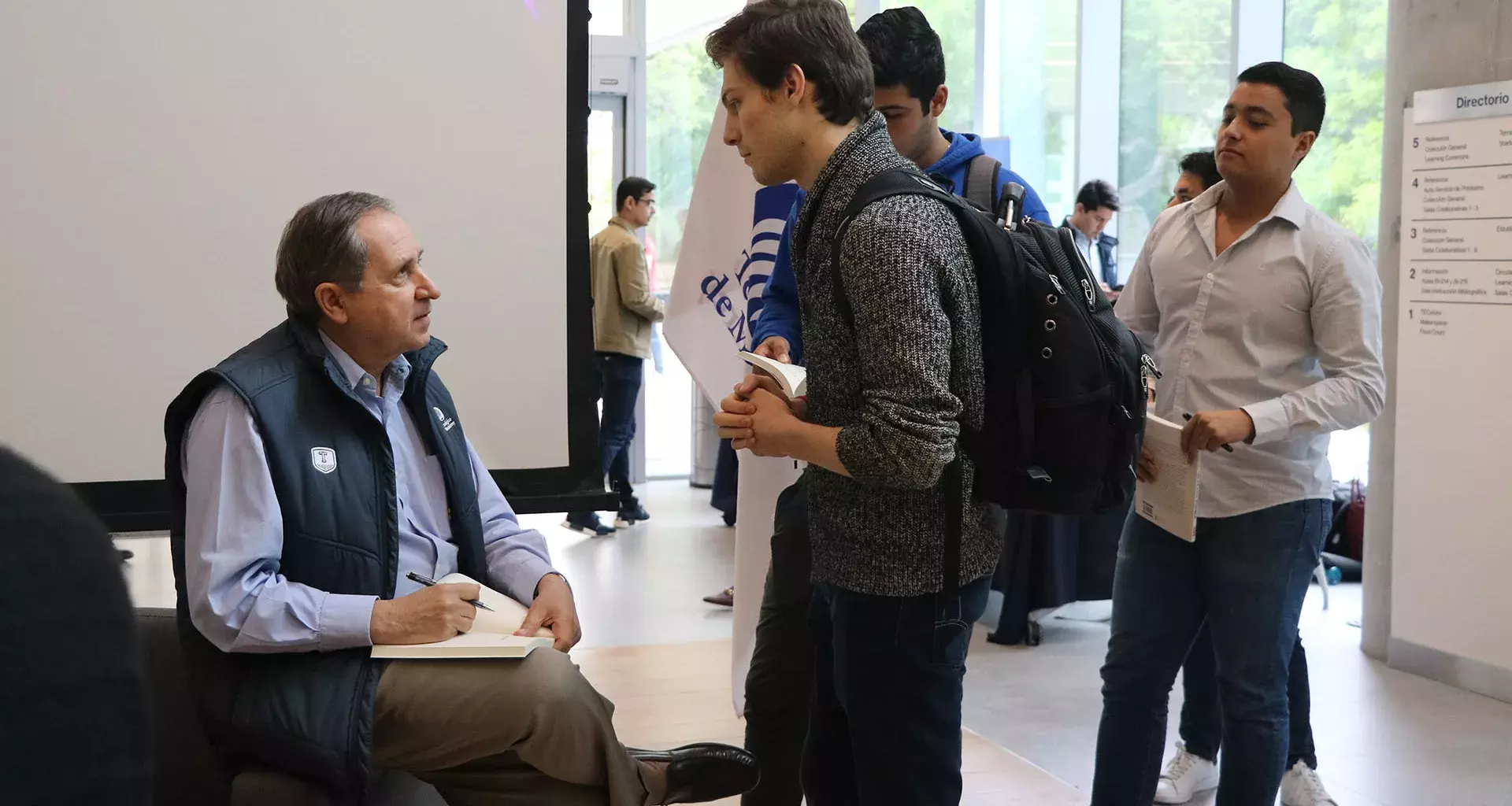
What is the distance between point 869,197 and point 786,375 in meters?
Answer: 0.32

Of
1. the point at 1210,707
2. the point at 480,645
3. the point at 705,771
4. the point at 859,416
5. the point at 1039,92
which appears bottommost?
the point at 1210,707

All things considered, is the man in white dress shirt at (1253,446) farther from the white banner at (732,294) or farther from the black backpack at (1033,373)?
the white banner at (732,294)

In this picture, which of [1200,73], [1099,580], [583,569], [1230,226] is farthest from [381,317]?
[1200,73]

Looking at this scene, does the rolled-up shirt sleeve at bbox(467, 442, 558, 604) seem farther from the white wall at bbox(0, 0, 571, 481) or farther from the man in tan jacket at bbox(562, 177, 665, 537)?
the man in tan jacket at bbox(562, 177, 665, 537)

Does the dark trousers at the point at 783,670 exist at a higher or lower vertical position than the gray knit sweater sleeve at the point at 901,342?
lower

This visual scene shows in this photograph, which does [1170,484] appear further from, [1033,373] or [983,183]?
[1033,373]

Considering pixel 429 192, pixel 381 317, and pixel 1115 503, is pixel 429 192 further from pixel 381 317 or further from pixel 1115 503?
pixel 1115 503

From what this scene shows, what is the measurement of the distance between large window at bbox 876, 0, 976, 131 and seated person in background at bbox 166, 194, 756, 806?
765 centimetres

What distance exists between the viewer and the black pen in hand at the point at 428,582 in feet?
6.68

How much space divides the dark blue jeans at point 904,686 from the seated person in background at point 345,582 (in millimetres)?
493

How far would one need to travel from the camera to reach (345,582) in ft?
6.63

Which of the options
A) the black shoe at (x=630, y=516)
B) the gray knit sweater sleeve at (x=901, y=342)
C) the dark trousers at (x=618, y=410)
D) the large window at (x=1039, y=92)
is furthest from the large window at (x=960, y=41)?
the gray knit sweater sleeve at (x=901, y=342)

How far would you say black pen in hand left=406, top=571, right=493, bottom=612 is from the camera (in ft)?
6.68

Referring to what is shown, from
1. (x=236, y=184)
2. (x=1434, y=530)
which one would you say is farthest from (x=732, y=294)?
(x=1434, y=530)
